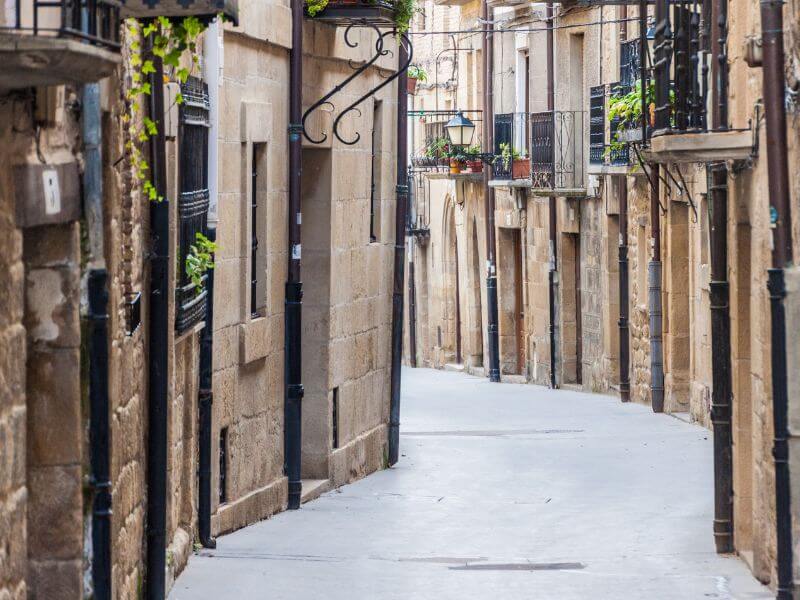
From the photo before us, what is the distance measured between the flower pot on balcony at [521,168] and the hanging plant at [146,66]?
812 inches

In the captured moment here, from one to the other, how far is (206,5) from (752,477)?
5168mm

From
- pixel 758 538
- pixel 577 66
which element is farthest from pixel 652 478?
pixel 577 66

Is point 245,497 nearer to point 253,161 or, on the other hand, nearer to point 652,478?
point 253,161

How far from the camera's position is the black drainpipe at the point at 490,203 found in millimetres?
30922

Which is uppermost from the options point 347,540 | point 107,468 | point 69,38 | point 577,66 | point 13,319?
point 577,66

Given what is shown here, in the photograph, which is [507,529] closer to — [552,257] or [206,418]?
[206,418]

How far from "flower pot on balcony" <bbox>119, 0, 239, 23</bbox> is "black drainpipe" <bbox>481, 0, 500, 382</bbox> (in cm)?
2323

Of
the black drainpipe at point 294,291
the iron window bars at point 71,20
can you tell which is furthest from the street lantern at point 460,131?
the iron window bars at point 71,20

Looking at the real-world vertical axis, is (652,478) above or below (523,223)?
below

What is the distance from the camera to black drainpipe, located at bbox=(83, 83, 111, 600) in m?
6.69

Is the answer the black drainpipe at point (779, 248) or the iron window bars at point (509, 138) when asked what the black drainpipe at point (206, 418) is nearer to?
the black drainpipe at point (779, 248)

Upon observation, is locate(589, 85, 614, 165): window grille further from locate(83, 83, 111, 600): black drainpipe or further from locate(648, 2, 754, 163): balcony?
locate(83, 83, 111, 600): black drainpipe

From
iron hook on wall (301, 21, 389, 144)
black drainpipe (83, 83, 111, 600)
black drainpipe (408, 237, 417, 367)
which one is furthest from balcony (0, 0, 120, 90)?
black drainpipe (408, 237, 417, 367)

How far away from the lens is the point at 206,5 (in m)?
7.04
